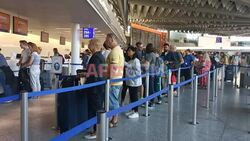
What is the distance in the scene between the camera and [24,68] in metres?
8.75

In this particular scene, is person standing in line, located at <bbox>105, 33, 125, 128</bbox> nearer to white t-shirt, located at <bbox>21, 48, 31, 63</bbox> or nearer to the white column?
white t-shirt, located at <bbox>21, 48, 31, 63</bbox>

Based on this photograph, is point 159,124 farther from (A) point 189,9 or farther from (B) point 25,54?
(A) point 189,9

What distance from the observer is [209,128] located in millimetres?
5863

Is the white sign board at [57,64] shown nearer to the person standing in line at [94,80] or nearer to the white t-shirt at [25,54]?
the white t-shirt at [25,54]

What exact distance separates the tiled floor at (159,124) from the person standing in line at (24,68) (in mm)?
875

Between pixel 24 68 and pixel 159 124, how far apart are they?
4602 millimetres

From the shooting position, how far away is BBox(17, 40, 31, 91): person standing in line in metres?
8.58

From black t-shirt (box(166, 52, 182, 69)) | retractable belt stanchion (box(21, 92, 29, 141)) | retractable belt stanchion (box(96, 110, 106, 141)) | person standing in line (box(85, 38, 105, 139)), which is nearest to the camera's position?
retractable belt stanchion (box(96, 110, 106, 141))

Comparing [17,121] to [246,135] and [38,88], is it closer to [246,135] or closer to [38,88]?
[38,88]

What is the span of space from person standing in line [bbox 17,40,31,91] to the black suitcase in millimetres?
3839

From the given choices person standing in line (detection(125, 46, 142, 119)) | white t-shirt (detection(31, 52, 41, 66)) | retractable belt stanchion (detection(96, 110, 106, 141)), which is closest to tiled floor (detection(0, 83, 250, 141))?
person standing in line (detection(125, 46, 142, 119))

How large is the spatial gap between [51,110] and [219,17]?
2826cm

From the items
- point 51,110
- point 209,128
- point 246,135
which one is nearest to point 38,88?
point 51,110

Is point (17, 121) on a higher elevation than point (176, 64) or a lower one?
lower
